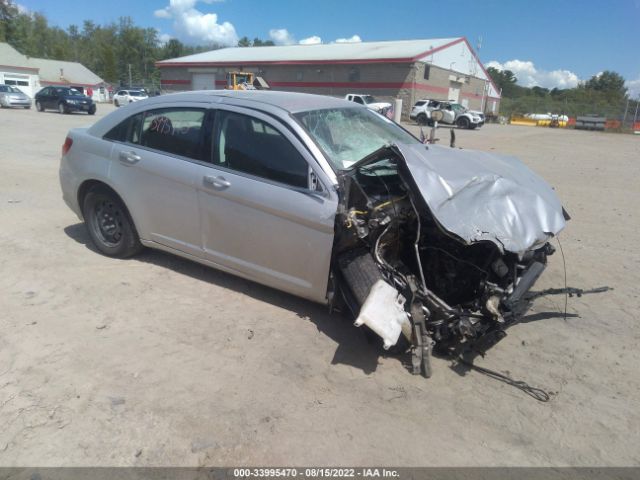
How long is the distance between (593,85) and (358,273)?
284ft

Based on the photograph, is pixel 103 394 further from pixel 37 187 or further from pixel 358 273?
pixel 37 187

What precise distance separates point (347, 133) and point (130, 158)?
2.09 m

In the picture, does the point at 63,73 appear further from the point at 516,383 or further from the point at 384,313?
the point at 516,383

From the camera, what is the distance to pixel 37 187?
27.4 ft

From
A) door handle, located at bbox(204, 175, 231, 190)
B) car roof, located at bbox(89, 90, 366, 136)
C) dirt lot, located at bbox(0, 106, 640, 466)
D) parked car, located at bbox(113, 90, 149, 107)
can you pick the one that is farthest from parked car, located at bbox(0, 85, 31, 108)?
door handle, located at bbox(204, 175, 231, 190)

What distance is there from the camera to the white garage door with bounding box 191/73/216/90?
165 ft

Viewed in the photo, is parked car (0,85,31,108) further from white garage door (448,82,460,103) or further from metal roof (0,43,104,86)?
metal roof (0,43,104,86)

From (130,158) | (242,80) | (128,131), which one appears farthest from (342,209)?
(242,80)

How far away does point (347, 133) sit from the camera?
14.0 ft

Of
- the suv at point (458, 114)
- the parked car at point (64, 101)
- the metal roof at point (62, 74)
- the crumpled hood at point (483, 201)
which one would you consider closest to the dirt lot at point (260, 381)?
the crumpled hood at point (483, 201)

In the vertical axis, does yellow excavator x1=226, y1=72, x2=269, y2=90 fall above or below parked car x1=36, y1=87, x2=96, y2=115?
above

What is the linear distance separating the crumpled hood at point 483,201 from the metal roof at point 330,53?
38.7m

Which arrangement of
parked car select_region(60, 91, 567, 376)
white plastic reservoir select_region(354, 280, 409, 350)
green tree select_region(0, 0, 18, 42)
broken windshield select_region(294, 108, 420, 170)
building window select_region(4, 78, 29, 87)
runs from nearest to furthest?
white plastic reservoir select_region(354, 280, 409, 350) < parked car select_region(60, 91, 567, 376) < broken windshield select_region(294, 108, 420, 170) < building window select_region(4, 78, 29, 87) < green tree select_region(0, 0, 18, 42)

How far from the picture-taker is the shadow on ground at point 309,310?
3584mm
